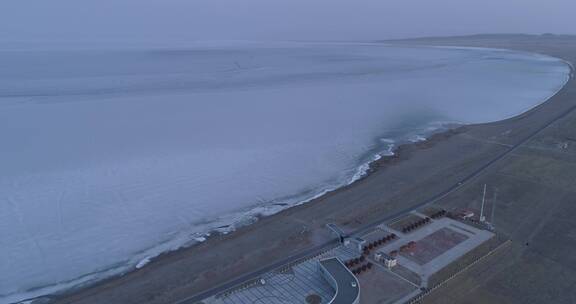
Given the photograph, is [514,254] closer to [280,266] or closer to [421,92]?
[280,266]

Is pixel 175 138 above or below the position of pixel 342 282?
below

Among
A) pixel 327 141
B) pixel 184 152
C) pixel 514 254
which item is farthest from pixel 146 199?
pixel 514 254

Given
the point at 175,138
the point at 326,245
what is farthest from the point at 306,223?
the point at 175,138

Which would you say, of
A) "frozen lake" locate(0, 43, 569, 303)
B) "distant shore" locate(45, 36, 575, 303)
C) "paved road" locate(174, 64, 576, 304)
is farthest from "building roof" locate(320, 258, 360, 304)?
"frozen lake" locate(0, 43, 569, 303)

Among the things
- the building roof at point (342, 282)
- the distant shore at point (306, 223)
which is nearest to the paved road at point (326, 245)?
the distant shore at point (306, 223)

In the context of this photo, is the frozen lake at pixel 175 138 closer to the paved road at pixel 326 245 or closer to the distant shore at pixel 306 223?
the distant shore at pixel 306 223

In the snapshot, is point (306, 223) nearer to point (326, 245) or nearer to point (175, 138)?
point (326, 245)

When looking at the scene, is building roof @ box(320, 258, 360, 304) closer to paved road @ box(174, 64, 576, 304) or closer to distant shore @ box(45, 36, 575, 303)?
paved road @ box(174, 64, 576, 304)
